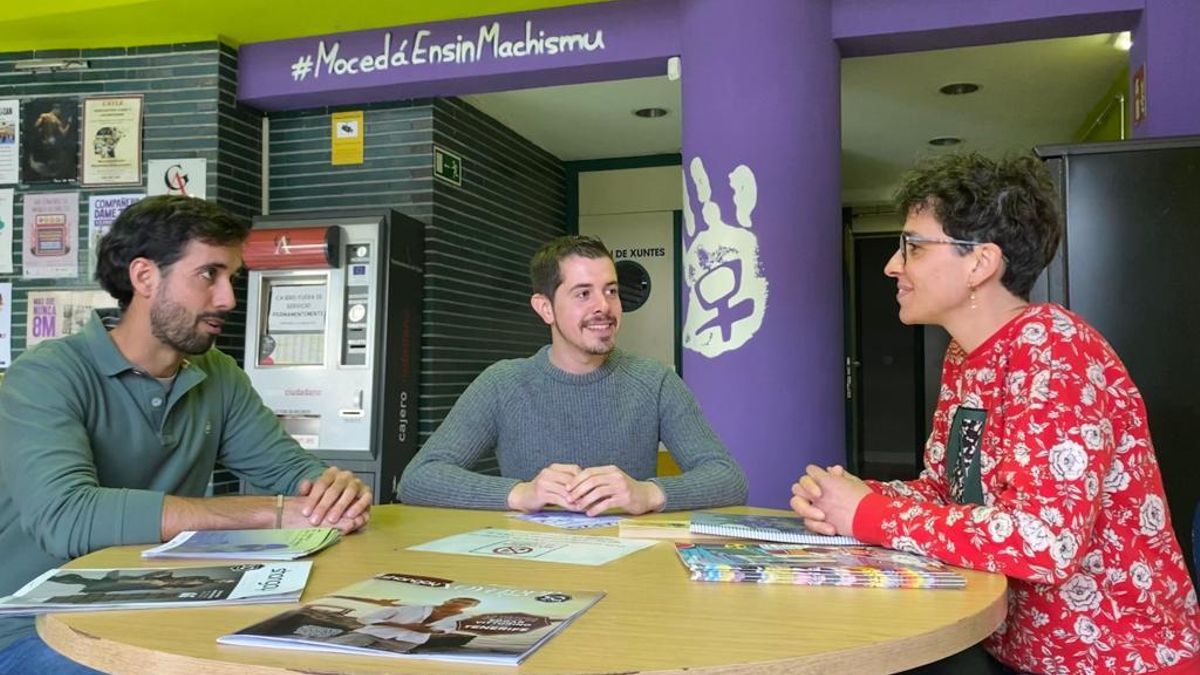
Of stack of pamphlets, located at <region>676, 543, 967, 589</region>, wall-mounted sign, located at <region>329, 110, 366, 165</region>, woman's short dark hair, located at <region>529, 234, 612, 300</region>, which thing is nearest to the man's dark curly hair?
stack of pamphlets, located at <region>676, 543, 967, 589</region>

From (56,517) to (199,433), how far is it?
46cm

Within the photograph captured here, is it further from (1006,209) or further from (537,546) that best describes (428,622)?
(1006,209)

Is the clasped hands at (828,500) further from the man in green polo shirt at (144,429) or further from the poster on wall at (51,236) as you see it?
the poster on wall at (51,236)

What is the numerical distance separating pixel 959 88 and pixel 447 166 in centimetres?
297

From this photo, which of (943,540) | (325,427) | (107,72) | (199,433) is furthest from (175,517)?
(107,72)

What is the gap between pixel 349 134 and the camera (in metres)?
4.86

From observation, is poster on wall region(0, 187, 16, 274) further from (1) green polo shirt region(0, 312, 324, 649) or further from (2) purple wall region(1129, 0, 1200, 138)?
(2) purple wall region(1129, 0, 1200, 138)

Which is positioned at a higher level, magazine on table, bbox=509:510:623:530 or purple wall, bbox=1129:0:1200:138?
purple wall, bbox=1129:0:1200:138

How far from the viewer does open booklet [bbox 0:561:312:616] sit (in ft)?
3.65

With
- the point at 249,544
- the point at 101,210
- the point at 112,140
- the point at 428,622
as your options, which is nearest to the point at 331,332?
the point at 101,210

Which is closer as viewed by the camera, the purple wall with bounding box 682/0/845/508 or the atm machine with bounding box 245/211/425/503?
the purple wall with bounding box 682/0/845/508

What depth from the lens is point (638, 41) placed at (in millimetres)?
4152

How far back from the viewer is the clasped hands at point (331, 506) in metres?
1.64

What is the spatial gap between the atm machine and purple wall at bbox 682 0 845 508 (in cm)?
147
